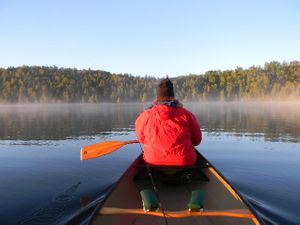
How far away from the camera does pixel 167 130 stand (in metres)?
6.00

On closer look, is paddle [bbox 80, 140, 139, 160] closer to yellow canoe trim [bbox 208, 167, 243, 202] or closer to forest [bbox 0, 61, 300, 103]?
yellow canoe trim [bbox 208, 167, 243, 202]

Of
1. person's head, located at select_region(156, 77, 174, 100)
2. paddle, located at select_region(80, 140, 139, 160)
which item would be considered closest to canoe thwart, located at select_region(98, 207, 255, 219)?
person's head, located at select_region(156, 77, 174, 100)

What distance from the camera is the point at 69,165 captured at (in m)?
12.0

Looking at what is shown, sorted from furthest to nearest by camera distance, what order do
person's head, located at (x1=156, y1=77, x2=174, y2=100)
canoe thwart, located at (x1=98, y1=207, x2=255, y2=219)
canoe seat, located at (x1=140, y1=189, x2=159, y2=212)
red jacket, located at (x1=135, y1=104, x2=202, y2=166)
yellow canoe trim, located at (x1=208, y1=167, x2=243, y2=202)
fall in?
person's head, located at (x1=156, y1=77, x2=174, y2=100), red jacket, located at (x1=135, y1=104, x2=202, y2=166), yellow canoe trim, located at (x1=208, y1=167, x2=243, y2=202), canoe seat, located at (x1=140, y1=189, x2=159, y2=212), canoe thwart, located at (x1=98, y1=207, x2=255, y2=219)

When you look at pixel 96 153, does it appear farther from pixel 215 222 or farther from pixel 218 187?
pixel 215 222

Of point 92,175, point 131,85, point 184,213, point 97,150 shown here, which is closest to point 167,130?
point 184,213

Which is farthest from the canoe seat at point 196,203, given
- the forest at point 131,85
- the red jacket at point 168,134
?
the forest at point 131,85

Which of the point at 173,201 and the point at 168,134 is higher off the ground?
the point at 168,134

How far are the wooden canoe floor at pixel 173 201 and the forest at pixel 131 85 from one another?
119 m

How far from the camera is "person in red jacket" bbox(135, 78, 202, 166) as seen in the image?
602 centimetres

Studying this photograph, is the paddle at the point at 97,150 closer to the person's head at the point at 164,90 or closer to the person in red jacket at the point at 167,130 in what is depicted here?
the person in red jacket at the point at 167,130

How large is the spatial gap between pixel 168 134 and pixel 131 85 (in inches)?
5926

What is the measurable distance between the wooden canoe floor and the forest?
390 feet

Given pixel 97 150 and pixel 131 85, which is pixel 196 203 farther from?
pixel 131 85
